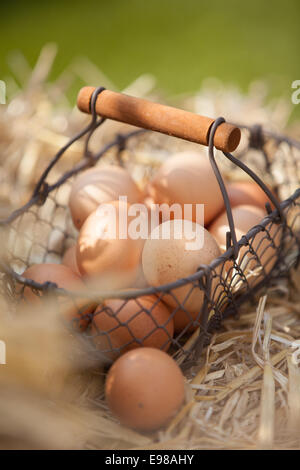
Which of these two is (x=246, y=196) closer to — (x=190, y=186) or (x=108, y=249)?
(x=190, y=186)

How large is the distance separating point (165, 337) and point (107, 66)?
2230mm

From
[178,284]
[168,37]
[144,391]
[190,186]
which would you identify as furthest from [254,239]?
[168,37]

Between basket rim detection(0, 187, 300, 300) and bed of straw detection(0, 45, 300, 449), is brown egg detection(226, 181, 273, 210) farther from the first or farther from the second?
basket rim detection(0, 187, 300, 300)

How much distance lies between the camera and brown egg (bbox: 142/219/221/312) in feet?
2.51

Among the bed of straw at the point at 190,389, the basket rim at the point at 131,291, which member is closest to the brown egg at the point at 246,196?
the bed of straw at the point at 190,389

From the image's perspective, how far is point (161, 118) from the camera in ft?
2.72

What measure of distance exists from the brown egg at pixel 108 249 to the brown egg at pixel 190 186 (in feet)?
0.49

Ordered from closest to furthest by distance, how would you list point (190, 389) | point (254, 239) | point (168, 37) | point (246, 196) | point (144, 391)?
1. point (144, 391)
2. point (190, 389)
3. point (254, 239)
4. point (246, 196)
5. point (168, 37)

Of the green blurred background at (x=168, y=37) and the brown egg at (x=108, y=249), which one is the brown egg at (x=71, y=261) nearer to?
the brown egg at (x=108, y=249)

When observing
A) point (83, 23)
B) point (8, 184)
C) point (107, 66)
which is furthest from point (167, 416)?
point (83, 23)

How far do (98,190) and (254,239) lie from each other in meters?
0.31

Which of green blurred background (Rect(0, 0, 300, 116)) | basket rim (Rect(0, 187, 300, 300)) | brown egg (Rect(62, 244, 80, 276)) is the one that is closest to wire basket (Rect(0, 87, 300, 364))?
basket rim (Rect(0, 187, 300, 300))

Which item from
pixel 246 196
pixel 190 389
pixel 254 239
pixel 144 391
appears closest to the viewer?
pixel 144 391

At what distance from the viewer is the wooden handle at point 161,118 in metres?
0.77
